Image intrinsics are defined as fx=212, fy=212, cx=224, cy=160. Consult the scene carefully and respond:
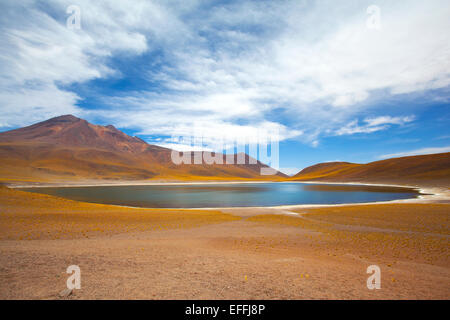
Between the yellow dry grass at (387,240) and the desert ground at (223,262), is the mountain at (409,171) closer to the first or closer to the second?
the yellow dry grass at (387,240)

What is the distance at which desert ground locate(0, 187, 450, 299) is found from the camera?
16.8ft

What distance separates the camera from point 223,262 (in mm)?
7258

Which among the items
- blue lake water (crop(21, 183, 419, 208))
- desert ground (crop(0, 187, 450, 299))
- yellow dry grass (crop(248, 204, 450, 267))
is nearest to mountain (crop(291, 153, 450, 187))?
blue lake water (crop(21, 183, 419, 208))

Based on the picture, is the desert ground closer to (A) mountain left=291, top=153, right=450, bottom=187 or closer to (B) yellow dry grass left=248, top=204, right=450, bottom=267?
(B) yellow dry grass left=248, top=204, right=450, bottom=267

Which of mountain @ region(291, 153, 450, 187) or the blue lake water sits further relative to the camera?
mountain @ region(291, 153, 450, 187)

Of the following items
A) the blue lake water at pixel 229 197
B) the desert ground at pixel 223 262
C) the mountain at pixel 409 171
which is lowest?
the blue lake water at pixel 229 197

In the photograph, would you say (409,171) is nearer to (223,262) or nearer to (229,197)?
(229,197)

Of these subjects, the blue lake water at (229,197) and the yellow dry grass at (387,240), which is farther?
the blue lake water at (229,197)

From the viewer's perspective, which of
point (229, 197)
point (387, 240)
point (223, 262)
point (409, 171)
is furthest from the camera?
point (409, 171)

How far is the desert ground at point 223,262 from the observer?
5.13 m

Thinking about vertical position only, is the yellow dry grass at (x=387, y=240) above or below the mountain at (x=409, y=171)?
below

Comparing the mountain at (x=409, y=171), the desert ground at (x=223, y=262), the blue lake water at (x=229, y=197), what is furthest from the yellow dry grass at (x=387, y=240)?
the mountain at (x=409, y=171)

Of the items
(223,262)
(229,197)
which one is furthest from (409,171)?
(223,262)
